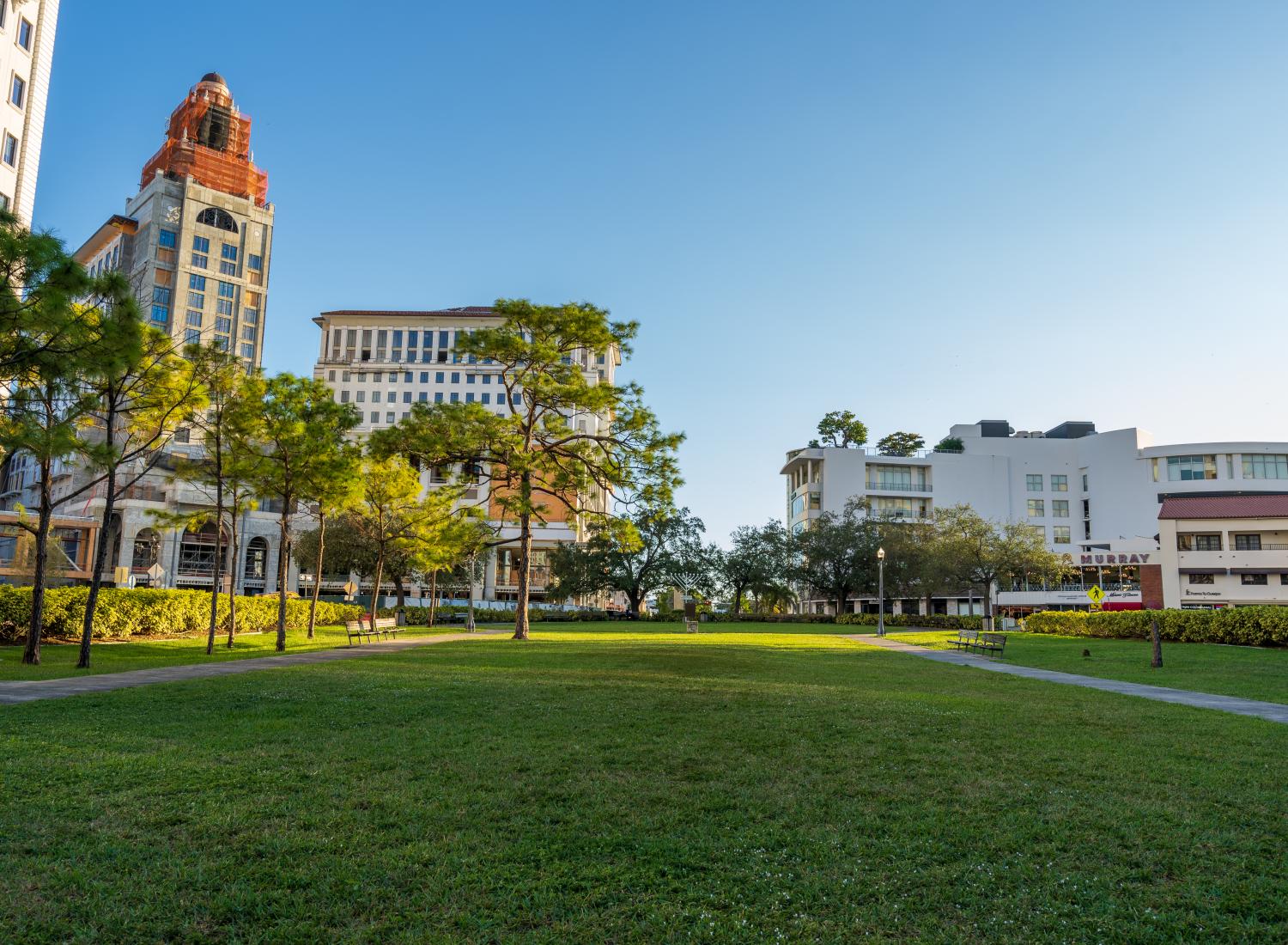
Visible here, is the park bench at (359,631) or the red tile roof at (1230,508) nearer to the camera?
the park bench at (359,631)

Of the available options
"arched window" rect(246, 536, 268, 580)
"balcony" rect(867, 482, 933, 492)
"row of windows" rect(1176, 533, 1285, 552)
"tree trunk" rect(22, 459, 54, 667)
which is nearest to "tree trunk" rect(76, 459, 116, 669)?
"tree trunk" rect(22, 459, 54, 667)

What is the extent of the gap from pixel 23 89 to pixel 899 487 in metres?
85.7

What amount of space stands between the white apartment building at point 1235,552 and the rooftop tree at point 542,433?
4193cm

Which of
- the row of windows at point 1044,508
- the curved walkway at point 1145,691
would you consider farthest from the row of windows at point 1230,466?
the curved walkway at point 1145,691

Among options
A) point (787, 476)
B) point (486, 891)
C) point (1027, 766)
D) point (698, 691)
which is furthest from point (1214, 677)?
point (787, 476)

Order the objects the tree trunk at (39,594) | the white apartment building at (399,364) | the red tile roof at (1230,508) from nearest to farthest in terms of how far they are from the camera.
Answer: the tree trunk at (39,594) < the red tile roof at (1230,508) < the white apartment building at (399,364)

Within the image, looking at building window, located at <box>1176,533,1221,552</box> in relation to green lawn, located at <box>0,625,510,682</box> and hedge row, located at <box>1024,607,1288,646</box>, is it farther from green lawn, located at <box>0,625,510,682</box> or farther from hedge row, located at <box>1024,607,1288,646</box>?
green lawn, located at <box>0,625,510,682</box>

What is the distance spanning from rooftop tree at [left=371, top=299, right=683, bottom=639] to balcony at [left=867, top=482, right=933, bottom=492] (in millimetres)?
72862

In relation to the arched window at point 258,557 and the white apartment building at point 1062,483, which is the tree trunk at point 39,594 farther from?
the white apartment building at point 1062,483

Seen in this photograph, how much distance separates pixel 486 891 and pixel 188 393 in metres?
17.6

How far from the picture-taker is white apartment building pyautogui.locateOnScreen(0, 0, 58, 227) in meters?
35.9

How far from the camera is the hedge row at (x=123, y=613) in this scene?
20.9 metres

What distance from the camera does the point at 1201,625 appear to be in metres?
29.9

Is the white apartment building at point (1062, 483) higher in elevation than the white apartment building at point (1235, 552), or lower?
higher
